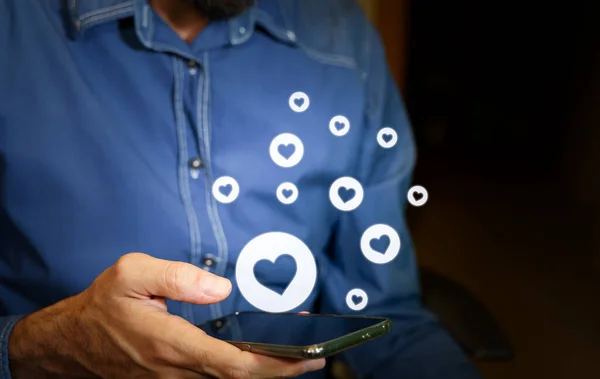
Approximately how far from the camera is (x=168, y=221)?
42 cm

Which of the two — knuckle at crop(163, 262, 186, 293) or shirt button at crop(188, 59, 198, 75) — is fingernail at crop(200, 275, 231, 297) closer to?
knuckle at crop(163, 262, 186, 293)

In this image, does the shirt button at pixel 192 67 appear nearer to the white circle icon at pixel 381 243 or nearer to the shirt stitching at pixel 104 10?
the shirt stitching at pixel 104 10

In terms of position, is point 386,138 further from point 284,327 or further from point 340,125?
point 284,327

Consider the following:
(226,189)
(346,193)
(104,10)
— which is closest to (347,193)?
(346,193)

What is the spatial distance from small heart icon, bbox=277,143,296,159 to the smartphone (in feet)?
0.44

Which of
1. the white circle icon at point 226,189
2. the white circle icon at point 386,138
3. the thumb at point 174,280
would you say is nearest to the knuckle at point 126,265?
the thumb at point 174,280

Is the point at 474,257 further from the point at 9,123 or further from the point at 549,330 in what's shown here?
the point at 9,123

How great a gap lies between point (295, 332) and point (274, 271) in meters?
0.08

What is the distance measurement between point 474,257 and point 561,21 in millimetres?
200

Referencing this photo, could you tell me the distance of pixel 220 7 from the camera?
45cm

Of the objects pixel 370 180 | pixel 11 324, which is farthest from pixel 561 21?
pixel 11 324

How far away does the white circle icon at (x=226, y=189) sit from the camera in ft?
1.40

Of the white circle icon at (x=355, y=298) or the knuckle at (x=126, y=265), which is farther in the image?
the white circle icon at (x=355, y=298)

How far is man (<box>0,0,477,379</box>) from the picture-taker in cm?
42
